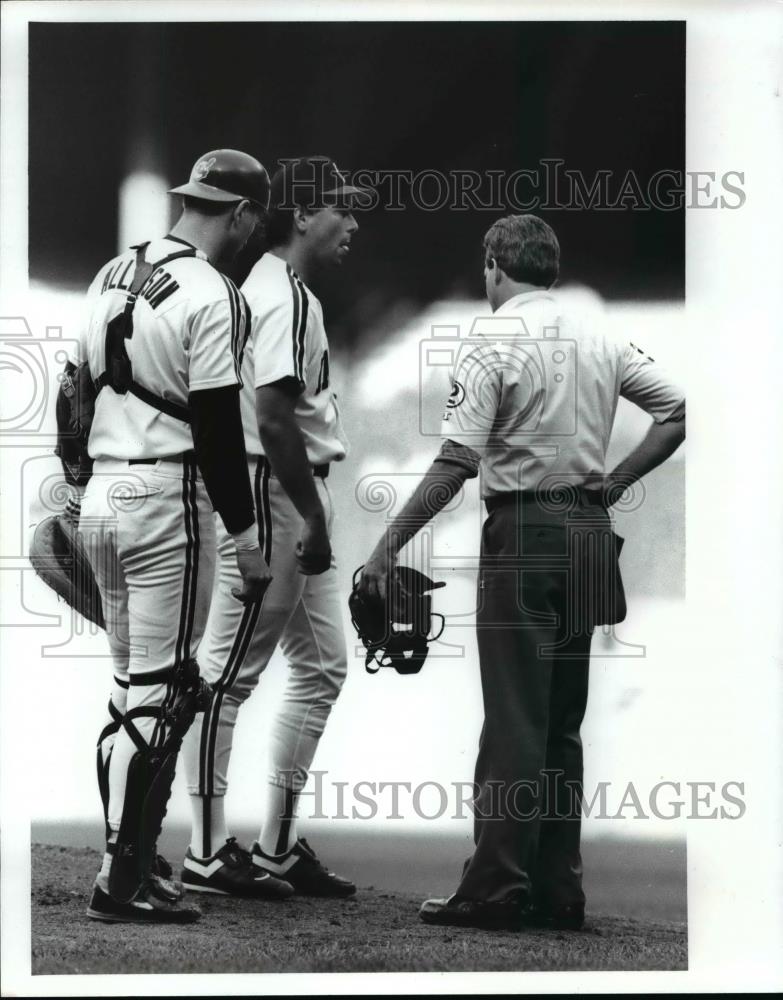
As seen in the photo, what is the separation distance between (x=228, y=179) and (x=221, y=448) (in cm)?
91

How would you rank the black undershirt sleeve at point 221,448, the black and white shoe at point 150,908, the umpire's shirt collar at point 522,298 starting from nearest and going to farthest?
1. the black undershirt sleeve at point 221,448
2. the black and white shoe at point 150,908
3. the umpire's shirt collar at point 522,298

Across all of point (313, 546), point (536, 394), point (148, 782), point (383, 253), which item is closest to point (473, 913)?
point (148, 782)

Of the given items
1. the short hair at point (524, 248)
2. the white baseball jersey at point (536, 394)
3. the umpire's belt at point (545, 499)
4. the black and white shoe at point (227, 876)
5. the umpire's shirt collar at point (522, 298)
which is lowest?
the black and white shoe at point (227, 876)

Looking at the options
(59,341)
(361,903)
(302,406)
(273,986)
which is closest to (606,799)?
(361,903)

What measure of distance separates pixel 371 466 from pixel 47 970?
198 centimetres

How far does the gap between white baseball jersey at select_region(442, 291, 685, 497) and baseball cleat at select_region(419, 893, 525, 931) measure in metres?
1.35

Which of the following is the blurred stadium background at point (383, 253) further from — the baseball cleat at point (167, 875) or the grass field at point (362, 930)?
the baseball cleat at point (167, 875)

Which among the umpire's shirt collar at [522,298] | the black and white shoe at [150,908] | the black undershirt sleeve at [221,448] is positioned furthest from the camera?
the umpire's shirt collar at [522,298]

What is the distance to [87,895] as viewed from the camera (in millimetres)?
4254

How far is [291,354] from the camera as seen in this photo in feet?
13.8

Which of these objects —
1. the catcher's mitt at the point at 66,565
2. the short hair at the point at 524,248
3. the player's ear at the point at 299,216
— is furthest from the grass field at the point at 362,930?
the player's ear at the point at 299,216

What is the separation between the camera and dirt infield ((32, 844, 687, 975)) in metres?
4.22

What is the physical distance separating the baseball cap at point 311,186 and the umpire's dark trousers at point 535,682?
1132 millimetres

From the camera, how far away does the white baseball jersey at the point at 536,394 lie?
423 centimetres
